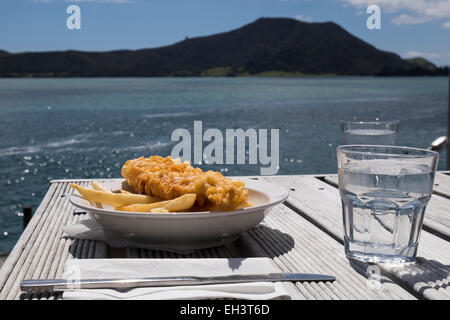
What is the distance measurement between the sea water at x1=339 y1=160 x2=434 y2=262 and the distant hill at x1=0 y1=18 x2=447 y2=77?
50.6m

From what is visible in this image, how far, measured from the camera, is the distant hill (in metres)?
51.3

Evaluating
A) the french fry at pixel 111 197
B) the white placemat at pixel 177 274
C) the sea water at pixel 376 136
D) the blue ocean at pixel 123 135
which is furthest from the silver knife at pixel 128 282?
the blue ocean at pixel 123 135

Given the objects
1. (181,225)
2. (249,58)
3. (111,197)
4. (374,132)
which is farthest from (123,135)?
(249,58)

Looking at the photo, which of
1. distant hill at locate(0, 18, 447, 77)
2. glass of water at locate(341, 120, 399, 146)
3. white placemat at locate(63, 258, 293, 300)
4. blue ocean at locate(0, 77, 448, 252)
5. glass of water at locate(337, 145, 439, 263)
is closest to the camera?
white placemat at locate(63, 258, 293, 300)

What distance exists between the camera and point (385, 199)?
33.2 inches

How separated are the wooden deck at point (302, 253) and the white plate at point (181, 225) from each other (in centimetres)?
2

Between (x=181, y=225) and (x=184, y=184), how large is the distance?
0.10 meters

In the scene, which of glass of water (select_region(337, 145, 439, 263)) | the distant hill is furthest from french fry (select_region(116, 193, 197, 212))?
the distant hill

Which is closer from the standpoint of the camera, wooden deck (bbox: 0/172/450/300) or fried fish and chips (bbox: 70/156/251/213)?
wooden deck (bbox: 0/172/450/300)

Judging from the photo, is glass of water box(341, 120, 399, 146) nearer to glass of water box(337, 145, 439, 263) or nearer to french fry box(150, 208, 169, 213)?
glass of water box(337, 145, 439, 263)

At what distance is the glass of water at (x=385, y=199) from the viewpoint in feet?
2.67

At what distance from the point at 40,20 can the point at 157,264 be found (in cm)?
6636

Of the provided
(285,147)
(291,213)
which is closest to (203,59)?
(285,147)

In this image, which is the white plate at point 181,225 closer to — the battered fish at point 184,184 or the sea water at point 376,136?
the battered fish at point 184,184
